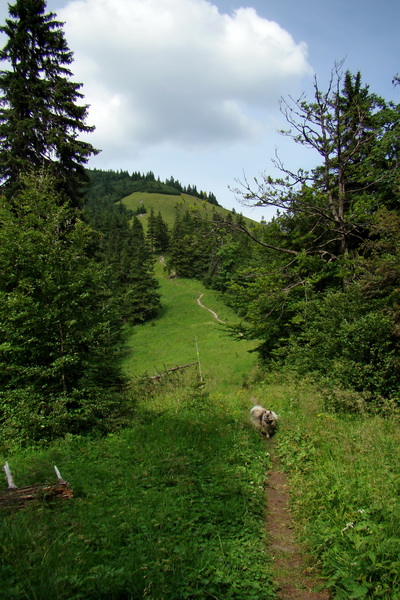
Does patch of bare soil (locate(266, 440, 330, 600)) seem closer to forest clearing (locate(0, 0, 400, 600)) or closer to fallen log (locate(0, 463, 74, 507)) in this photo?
forest clearing (locate(0, 0, 400, 600))

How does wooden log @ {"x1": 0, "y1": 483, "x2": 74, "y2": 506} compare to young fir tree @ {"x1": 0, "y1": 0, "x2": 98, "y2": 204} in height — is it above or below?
below

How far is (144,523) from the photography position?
14.9 feet

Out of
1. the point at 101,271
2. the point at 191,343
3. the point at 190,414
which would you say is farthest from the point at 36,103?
the point at 191,343

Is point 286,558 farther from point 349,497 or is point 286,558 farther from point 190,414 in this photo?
point 190,414

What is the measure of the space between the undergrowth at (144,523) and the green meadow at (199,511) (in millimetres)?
17

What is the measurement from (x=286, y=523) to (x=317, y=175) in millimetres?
13942

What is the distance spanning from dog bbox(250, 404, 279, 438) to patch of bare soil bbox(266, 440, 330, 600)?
9.48ft

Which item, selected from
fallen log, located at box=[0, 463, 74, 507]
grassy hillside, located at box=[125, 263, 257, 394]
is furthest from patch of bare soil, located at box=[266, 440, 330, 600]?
grassy hillside, located at box=[125, 263, 257, 394]

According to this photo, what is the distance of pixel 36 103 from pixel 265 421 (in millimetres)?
17101

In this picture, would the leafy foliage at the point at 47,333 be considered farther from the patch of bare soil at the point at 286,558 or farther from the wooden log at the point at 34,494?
the patch of bare soil at the point at 286,558

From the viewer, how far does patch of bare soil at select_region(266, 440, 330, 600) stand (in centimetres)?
385

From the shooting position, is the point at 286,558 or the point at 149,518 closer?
the point at 286,558

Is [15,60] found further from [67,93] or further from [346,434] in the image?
[346,434]

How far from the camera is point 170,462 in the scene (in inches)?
258
